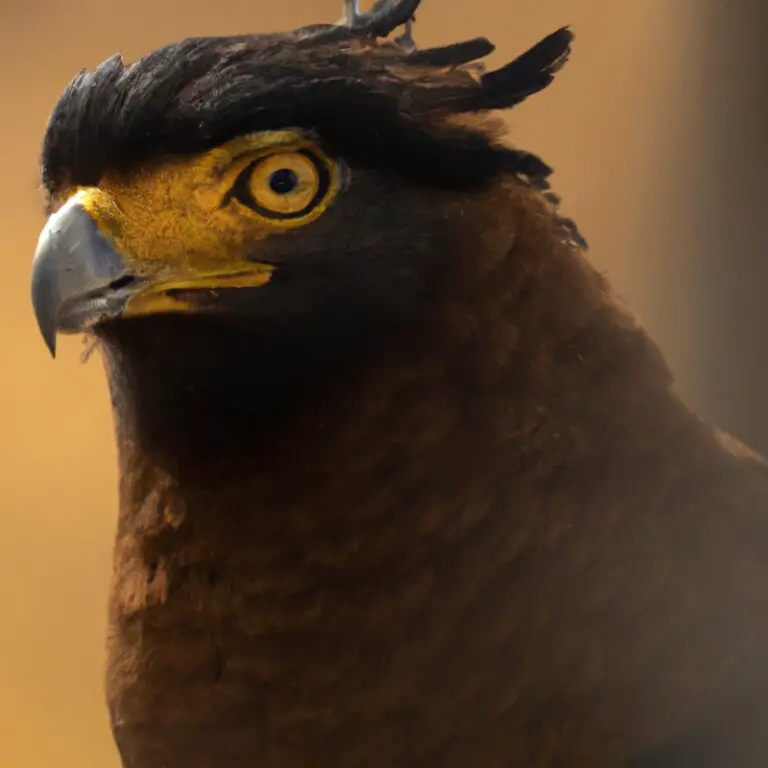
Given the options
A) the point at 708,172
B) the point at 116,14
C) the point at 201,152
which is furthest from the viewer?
the point at 116,14

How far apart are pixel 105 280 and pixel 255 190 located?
0.12m

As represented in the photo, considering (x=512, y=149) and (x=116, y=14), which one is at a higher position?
(x=116, y=14)

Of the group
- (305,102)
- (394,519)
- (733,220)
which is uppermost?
(305,102)

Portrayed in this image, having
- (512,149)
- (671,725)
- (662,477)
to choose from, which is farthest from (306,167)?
(671,725)

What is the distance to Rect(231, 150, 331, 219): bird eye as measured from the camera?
1.94ft

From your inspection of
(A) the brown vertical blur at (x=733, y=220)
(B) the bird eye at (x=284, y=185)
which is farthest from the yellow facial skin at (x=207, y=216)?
(A) the brown vertical blur at (x=733, y=220)

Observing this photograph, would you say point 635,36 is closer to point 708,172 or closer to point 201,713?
point 708,172

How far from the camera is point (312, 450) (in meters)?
0.64

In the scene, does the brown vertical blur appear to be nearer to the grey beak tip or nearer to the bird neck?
the bird neck

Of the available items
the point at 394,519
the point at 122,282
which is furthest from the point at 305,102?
the point at 394,519

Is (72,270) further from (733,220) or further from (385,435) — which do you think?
(733,220)

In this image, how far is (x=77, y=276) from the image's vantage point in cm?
59

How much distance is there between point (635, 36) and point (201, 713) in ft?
2.13

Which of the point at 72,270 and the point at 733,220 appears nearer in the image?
the point at 72,270
